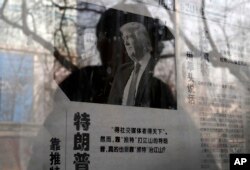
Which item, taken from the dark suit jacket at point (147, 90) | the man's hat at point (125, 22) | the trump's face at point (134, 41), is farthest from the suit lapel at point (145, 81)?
the man's hat at point (125, 22)

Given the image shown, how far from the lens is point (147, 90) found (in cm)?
401

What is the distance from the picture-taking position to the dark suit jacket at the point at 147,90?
380 centimetres

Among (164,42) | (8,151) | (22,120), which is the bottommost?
(8,151)

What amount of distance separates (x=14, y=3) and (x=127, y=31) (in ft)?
3.26

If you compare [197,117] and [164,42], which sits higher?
[164,42]

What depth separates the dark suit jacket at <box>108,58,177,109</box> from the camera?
150 inches

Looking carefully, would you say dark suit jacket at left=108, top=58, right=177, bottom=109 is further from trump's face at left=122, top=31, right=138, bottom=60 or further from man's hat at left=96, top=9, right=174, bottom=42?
man's hat at left=96, top=9, right=174, bottom=42

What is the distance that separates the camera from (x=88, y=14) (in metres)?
3.69

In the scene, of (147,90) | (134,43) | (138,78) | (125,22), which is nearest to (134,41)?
(134,43)

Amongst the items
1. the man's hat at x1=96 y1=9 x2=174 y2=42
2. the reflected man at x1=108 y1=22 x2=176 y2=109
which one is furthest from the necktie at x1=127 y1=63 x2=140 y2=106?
the man's hat at x1=96 y1=9 x2=174 y2=42

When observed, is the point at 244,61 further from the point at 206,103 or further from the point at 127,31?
the point at 127,31

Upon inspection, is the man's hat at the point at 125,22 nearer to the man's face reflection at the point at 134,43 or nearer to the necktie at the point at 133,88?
the man's face reflection at the point at 134,43

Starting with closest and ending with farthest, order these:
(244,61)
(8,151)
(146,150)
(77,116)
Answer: (8,151) → (77,116) → (146,150) → (244,61)

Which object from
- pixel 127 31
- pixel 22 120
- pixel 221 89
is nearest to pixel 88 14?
pixel 127 31
